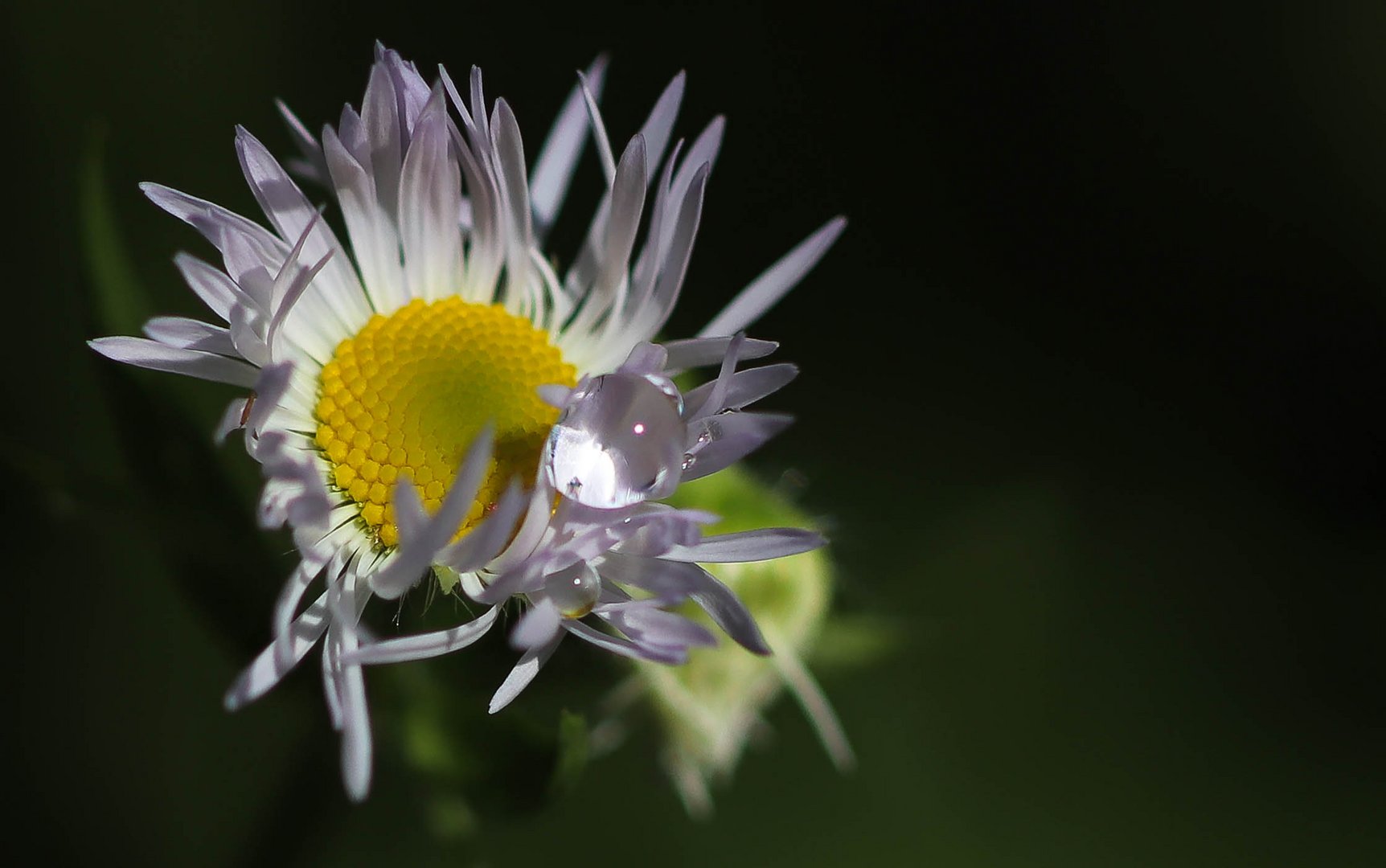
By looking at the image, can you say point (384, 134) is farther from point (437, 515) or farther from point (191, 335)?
point (437, 515)

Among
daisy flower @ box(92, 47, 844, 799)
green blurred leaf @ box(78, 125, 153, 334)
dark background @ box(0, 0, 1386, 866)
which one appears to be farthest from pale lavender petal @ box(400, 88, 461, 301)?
dark background @ box(0, 0, 1386, 866)

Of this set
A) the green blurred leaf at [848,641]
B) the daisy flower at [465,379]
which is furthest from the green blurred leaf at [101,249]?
the green blurred leaf at [848,641]

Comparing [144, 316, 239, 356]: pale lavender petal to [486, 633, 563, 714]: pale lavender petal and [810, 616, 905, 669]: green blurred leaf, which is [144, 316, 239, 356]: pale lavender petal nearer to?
[486, 633, 563, 714]: pale lavender petal

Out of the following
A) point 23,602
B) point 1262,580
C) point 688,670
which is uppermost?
point 688,670

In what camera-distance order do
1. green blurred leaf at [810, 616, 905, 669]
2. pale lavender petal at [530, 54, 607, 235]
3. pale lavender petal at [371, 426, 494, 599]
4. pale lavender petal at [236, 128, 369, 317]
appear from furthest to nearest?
1. green blurred leaf at [810, 616, 905, 669]
2. pale lavender petal at [530, 54, 607, 235]
3. pale lavender petal at [236, 128, 369, 317]
4. pale lavender petal at [371, 426, 494, 599]

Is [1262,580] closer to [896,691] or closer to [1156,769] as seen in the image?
[1156,769]

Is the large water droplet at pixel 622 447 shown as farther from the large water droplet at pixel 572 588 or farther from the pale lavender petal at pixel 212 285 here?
the pale lavender petal at pixel 212 285

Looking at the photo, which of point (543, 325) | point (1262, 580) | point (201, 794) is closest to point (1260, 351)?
point (1262, 580)

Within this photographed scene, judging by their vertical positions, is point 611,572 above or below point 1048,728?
above

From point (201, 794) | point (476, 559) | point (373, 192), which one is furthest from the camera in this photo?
point (201, 794)
